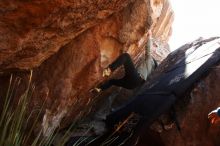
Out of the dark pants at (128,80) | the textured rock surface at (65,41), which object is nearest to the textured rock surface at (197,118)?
the dark pants at (128,80)

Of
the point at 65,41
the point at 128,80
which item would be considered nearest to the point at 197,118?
the point at 128,80

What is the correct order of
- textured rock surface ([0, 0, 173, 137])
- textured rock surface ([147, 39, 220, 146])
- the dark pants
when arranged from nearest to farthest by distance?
textured rock surface ([0, 0, 173, 137]) < textured rock surface ([147, 39, 220, 146]) < the dark pants

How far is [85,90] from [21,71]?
1.48m

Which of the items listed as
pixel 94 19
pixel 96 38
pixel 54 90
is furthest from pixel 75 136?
pixel 94 19

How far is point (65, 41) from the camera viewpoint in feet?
14.1

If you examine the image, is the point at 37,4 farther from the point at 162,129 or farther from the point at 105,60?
the point at 162,129

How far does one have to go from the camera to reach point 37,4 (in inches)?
127

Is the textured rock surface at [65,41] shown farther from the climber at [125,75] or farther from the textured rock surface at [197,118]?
the textured rock surface at [197,118]

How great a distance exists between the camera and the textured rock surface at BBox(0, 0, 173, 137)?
339 cm

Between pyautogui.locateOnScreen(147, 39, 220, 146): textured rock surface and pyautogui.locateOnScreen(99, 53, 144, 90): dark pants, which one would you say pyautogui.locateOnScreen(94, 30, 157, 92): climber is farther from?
pyautogui.locateOnScreen(147, 39, 220, 146): textured rock surface

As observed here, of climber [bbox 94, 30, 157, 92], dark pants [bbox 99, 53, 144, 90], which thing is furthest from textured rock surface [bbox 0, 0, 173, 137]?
dark pants [bbox 99, 53, 144, 90]

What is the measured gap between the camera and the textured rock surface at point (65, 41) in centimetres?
339

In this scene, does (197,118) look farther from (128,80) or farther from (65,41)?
(65,41)

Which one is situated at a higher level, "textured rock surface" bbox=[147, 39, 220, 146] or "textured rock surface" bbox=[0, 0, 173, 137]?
"textured rock surface" bbox=[0, 0, 173, 137]
